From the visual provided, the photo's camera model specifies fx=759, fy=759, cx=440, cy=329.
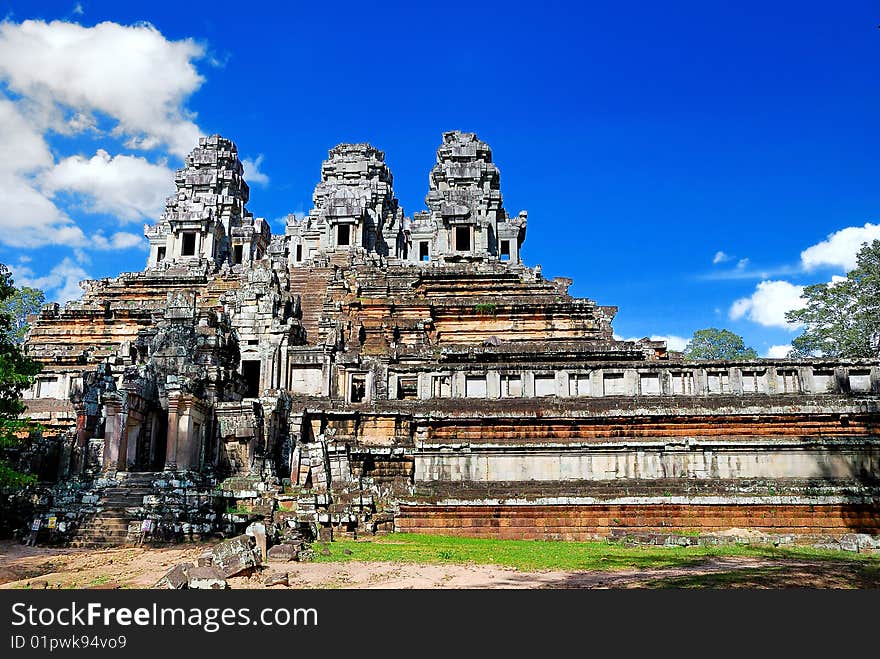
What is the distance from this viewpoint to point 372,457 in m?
20.6

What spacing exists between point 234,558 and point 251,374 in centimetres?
1377

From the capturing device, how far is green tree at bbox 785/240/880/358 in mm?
45375

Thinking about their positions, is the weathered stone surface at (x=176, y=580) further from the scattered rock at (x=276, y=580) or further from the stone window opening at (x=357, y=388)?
the stone window opening at (x=357, y=388)

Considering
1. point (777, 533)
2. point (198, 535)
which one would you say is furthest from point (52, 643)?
point (777, 533)

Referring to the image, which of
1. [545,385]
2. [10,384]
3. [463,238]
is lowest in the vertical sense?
[10,384]

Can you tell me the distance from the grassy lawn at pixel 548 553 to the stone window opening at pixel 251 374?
915 cm

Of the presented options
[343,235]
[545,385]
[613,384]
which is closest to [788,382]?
[613,384]

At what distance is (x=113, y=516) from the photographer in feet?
53.9

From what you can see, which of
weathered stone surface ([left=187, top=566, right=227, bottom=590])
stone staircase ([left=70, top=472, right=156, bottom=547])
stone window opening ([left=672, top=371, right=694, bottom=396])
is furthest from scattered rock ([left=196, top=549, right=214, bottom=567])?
stone window opening ([left=672, top=371, right=694, bottom=396])

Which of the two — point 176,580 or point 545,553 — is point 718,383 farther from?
point 176,580

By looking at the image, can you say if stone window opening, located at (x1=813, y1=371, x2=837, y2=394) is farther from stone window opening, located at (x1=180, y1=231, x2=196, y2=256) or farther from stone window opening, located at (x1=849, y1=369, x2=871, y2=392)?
stone window opening, located at (x1=180, y1=231, x2=196, y2=256)

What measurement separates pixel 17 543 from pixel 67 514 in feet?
4.09

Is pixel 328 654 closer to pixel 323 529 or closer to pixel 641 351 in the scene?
pixel 323 529

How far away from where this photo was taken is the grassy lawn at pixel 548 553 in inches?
510
